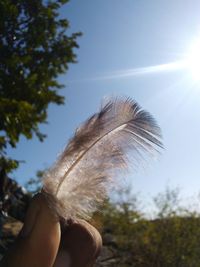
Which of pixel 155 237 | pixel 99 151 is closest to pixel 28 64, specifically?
pixel 155 237

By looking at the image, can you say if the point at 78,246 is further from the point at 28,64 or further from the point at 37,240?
the point at 28,64

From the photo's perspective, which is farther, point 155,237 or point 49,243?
point 155,237

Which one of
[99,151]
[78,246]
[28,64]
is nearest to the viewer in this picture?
[78,246]

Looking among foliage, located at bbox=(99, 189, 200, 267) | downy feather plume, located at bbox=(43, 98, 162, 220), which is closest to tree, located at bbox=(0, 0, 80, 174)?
foliage, located at bbox=(99, 189, 200, 267)

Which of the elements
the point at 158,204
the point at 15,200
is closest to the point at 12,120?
the point at 15,200

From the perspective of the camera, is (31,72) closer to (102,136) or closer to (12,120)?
(12,120)

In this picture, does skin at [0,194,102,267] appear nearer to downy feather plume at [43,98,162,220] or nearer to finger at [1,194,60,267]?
finger at [1,194,60,267]
